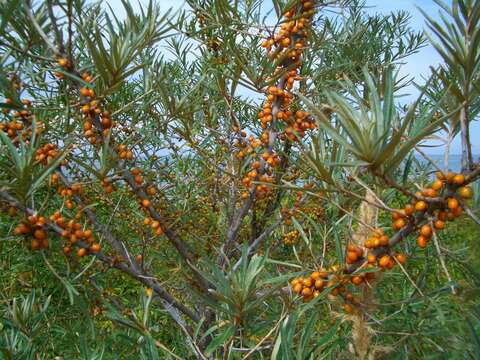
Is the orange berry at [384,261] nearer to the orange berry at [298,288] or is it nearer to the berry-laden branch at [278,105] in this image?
the orange berry at [298,288]

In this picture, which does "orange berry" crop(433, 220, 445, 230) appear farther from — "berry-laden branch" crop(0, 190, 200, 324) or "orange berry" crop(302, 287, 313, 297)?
"berry-laden branch" crop(0, 190, 200, 324)

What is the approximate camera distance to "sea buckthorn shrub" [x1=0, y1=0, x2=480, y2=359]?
0.55 meters

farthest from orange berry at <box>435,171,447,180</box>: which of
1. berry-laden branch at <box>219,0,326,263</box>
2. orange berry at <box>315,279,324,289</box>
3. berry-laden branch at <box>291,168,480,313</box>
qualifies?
berry-laden branch at <box>219,0,326,263</box>

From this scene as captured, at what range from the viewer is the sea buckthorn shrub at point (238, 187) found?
550 mm

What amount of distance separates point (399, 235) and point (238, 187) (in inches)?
30.7

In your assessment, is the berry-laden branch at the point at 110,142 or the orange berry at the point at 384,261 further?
the berry-laden branch at the point at 110,142

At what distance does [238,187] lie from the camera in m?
1.35

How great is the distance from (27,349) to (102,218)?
790mm

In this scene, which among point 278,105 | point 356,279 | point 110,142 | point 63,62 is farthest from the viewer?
point 278,105

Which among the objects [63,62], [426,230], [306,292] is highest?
[63,62]

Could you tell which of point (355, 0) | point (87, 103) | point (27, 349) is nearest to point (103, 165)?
point (87, 103)

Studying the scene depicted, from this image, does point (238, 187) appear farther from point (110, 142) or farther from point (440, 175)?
point (440, 175)

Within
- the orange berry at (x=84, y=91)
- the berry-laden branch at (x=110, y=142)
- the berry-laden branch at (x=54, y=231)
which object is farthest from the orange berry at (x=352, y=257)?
the orange berry at (x=84, y=91)

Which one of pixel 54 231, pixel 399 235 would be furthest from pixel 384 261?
pixel 54 231
